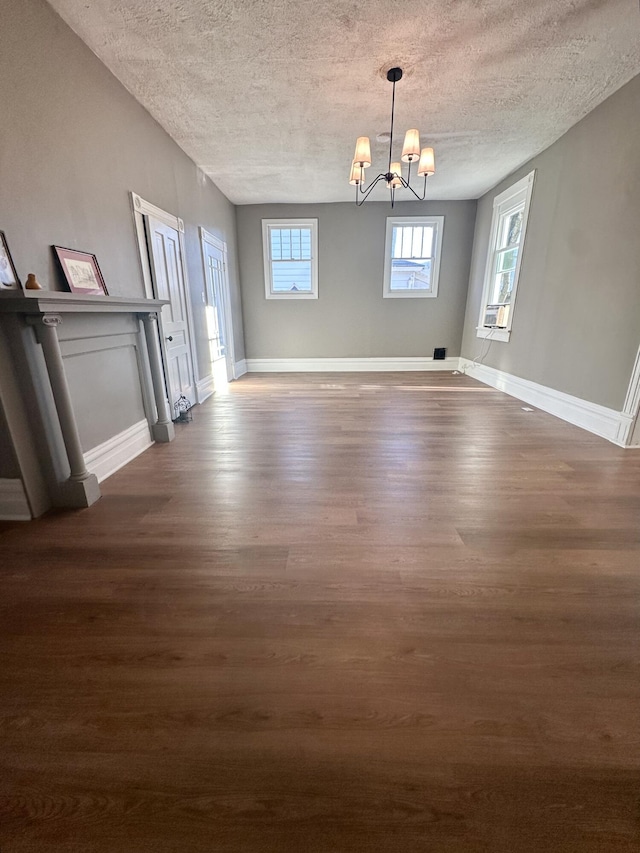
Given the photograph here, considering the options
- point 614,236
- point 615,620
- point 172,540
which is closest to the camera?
point 615,620

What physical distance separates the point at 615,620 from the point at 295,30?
3.60 m

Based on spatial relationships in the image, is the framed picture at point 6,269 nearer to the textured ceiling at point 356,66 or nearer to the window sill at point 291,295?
the textured ceiling at point 356,66

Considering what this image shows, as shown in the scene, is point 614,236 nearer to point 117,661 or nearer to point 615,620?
point 615,620

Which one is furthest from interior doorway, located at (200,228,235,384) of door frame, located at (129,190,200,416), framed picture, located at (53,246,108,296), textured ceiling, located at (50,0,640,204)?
framed picture, located at (53,246,108,296)

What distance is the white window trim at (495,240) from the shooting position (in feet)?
14.1

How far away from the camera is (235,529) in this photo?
1766mm

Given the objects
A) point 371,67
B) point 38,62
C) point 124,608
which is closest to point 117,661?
point 124,608

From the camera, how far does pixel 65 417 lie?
6.18 feet

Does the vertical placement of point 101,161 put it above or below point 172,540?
above

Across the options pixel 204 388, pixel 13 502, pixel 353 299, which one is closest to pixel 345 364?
pixel 353 299

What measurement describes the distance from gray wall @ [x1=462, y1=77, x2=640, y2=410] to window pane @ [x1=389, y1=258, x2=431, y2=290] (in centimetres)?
191

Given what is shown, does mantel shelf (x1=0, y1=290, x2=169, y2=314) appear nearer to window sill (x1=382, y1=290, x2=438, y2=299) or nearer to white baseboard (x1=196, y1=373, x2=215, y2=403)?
white baseboard (x1=196, y1=373, x2=215, y2=403)

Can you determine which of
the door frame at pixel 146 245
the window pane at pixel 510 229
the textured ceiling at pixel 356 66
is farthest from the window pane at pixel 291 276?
the window pane at pixel 510 229

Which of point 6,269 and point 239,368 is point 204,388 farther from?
point 6,269
